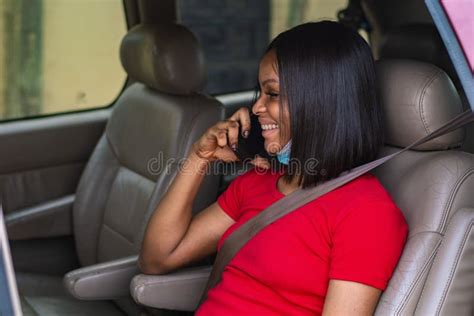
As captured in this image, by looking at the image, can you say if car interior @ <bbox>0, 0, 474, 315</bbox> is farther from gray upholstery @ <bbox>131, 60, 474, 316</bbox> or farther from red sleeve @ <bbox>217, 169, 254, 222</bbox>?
red sleeve @ <bbox>217, 169, 254, 222</bbox>

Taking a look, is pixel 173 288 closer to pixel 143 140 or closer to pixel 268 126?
pixel 268 126

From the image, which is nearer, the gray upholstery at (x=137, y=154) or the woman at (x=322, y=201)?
the woman at (x=322, y=201)

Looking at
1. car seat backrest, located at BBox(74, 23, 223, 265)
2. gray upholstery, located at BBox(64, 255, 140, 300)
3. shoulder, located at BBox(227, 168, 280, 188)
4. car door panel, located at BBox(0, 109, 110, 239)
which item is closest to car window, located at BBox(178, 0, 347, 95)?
car door panel, located at BBox(0, 109, 110, 239)

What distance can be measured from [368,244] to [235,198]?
53 cm

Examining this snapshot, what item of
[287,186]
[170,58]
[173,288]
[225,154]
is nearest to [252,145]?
[225,154]

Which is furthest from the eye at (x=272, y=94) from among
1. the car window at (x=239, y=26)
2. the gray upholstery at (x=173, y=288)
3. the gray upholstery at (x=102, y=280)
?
the car window at (x=239, y=26)

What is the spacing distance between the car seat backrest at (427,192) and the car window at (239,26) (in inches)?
78.8

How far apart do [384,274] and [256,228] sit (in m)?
0.36

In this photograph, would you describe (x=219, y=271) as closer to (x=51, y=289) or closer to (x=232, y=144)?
(x=232, y=144)

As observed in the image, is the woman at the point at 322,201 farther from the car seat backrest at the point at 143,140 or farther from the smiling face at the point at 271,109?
the car seat backrest at the point at 143,140

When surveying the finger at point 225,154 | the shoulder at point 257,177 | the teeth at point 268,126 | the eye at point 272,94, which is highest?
A: the eye at point 272,94

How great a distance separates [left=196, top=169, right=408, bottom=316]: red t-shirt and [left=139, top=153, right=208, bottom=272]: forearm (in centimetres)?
27

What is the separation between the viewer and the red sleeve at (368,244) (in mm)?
1712

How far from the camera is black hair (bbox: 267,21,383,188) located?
5.94 ft
